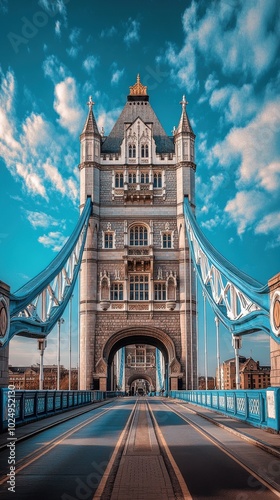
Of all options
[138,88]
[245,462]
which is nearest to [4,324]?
[245,462]

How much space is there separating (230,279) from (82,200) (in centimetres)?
2537

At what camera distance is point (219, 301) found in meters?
29.5

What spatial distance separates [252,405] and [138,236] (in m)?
31.8

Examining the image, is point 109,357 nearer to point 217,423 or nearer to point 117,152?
point 117,152

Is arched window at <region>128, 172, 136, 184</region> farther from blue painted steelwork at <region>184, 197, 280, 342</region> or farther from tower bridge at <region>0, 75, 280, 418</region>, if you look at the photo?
blue painted steelwork at <region>184, 197, 280, 342</region>

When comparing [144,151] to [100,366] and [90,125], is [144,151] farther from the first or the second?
[100,366]

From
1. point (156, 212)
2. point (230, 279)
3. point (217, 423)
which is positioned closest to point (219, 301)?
point (230, 279)

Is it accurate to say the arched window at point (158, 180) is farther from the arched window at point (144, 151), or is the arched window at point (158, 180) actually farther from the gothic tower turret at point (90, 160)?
the gothic tower turret at point (90, 160)

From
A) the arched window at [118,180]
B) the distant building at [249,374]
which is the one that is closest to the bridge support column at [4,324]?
the arched window at [118,180]

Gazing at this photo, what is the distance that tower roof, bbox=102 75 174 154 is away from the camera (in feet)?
162

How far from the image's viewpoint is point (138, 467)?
28.3ft

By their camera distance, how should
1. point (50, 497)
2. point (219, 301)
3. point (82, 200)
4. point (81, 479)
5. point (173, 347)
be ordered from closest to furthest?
point (50, 497)
point (81, 479)
point (219, 301)
point (173, 347)
point (82, 200)

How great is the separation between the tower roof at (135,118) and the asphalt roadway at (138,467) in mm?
37791

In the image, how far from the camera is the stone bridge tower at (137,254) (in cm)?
4375
